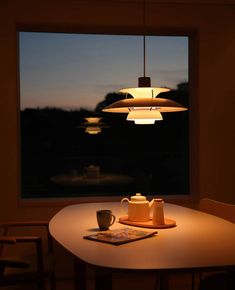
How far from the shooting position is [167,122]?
4.64m

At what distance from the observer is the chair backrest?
2.94 meters

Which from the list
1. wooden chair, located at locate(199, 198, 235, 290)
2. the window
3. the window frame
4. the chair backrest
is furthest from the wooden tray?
the window

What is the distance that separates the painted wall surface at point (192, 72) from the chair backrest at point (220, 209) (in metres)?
1.11

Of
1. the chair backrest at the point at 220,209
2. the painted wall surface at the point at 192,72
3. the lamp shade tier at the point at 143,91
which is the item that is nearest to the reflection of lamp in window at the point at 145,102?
the lamp shade tier at the point at 143,91

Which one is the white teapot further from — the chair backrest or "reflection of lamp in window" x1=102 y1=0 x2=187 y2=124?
the chair backrest

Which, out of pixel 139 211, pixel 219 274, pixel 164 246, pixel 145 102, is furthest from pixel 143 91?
pixel 219 274

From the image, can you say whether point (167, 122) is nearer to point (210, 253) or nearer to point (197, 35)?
point (197, 35)

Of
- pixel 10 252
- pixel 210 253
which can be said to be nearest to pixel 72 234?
pixel 210 253

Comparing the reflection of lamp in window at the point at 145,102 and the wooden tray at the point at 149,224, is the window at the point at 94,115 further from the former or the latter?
the reflection of lamp in window at the point at 145,102

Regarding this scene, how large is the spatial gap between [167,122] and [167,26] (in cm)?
103

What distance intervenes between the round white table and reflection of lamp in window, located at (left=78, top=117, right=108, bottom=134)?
1769 mm

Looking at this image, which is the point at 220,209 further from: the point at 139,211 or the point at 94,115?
the point at 94,115

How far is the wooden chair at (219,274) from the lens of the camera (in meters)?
2.06

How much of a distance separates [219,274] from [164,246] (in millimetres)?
858
